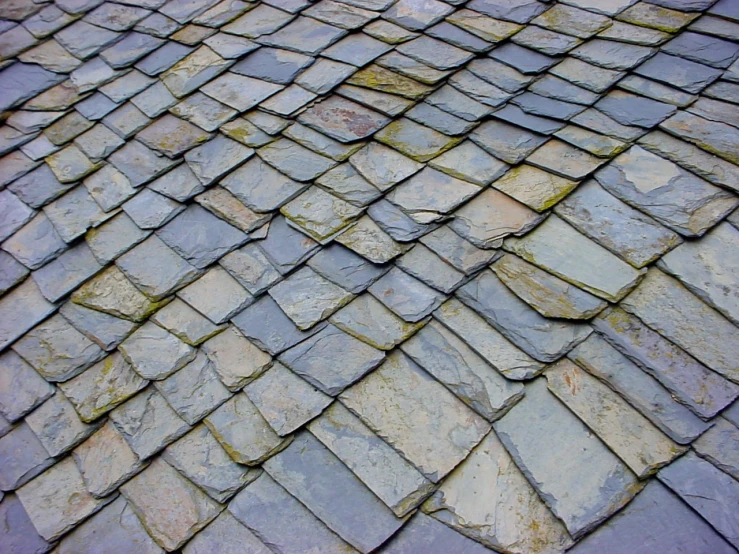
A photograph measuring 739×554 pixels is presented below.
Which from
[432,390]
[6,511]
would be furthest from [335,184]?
[6,511]

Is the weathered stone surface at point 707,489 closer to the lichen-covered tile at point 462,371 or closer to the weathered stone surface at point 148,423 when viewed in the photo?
the lichen-covered tile at point 462,371

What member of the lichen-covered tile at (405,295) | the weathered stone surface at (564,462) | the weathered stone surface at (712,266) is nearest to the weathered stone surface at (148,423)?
the lichen-covered tile at (405,295)

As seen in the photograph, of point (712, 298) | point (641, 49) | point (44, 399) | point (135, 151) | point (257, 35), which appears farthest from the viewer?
point (257, 35)

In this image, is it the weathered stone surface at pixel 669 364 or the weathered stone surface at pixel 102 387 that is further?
the weathered stone surface at pixel 102 387

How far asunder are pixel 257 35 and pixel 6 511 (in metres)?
2.03

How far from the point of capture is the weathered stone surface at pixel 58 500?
1.73 meters

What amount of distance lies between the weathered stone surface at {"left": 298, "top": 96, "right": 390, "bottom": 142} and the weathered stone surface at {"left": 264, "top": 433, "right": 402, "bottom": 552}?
1.10 meters

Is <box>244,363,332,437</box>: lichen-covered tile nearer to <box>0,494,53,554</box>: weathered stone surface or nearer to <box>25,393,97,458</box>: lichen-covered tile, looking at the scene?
<box>25,393,97,458</box>: lichen-covered tile

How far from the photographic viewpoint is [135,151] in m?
2.37

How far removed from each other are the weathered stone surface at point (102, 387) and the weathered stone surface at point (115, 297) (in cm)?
16

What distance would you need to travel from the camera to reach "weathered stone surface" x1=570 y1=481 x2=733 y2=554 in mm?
1371

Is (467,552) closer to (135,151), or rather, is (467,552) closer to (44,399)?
(44,399)

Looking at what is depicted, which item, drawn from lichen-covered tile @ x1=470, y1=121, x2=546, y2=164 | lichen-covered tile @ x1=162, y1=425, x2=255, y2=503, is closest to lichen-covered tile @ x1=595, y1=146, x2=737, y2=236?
lichen-covered tile @ x1=470, y1=121, x2=546, y2=164

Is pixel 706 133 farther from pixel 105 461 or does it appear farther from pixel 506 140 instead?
pixel 105 461
